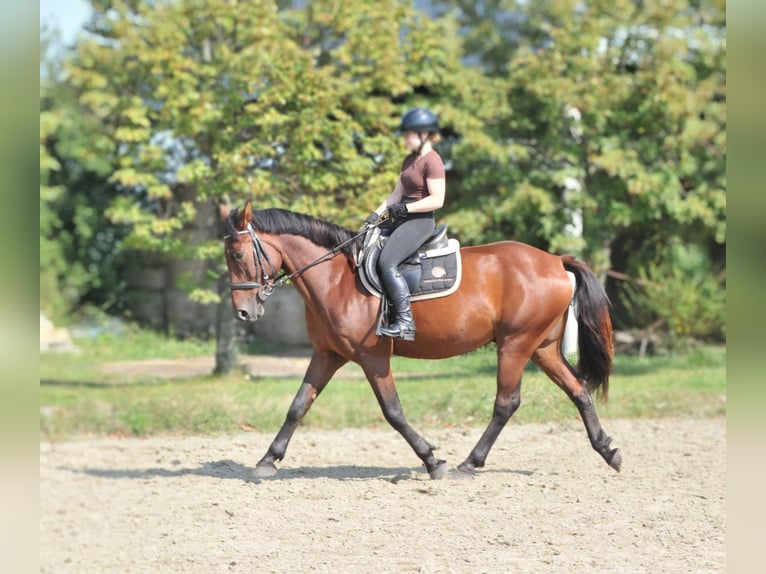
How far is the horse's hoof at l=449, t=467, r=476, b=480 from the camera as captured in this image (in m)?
6.42

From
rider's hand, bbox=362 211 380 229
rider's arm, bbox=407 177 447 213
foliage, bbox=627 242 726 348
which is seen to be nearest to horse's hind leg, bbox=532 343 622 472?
rider's arm, bbox=407 177 447 213

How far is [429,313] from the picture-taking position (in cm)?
623

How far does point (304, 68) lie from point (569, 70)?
449cm

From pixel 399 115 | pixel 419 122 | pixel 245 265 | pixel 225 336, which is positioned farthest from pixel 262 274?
pixel 399 115

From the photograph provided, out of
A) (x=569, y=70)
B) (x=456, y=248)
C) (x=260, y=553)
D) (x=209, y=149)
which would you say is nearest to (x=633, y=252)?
(x=569, y=70)

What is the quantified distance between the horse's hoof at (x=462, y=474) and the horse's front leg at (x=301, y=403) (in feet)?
3.96

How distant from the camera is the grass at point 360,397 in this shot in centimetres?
809

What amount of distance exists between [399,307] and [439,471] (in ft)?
4.37

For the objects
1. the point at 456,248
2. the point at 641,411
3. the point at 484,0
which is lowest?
the point at 641,411

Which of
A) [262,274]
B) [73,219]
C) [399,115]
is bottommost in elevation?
[262,274]

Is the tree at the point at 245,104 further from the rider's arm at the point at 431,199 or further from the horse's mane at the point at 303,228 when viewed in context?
the rider's arm at the point at 431,199

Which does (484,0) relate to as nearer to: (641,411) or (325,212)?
(325,212)

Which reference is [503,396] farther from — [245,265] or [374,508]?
[245,265]

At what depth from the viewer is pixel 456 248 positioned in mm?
6344
